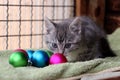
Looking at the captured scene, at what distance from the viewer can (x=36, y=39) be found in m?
2.98

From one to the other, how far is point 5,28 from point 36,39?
0.33m

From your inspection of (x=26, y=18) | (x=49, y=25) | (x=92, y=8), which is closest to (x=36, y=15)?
(x=26, y=18)

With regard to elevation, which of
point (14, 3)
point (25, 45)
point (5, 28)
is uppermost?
point (14, 3)

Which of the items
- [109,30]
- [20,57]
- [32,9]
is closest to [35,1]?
[32,9]

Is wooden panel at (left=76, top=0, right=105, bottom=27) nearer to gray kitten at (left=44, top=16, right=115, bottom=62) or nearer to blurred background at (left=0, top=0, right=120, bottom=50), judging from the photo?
blurred background at (left=0, top=0, right=120, bottom=50)

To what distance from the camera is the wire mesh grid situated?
283 centimetres

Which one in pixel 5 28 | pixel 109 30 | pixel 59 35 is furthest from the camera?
pixel 109 30

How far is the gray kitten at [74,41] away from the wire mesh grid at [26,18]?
2.79 ft

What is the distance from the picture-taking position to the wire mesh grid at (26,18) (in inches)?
111

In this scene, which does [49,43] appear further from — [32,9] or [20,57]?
[32,9]

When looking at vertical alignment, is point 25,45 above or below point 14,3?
below

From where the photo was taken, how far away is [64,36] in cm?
200

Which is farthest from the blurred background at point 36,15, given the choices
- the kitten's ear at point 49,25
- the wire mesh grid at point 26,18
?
the kitten's ear at point 49,25

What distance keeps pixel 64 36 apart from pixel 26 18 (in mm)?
1041
